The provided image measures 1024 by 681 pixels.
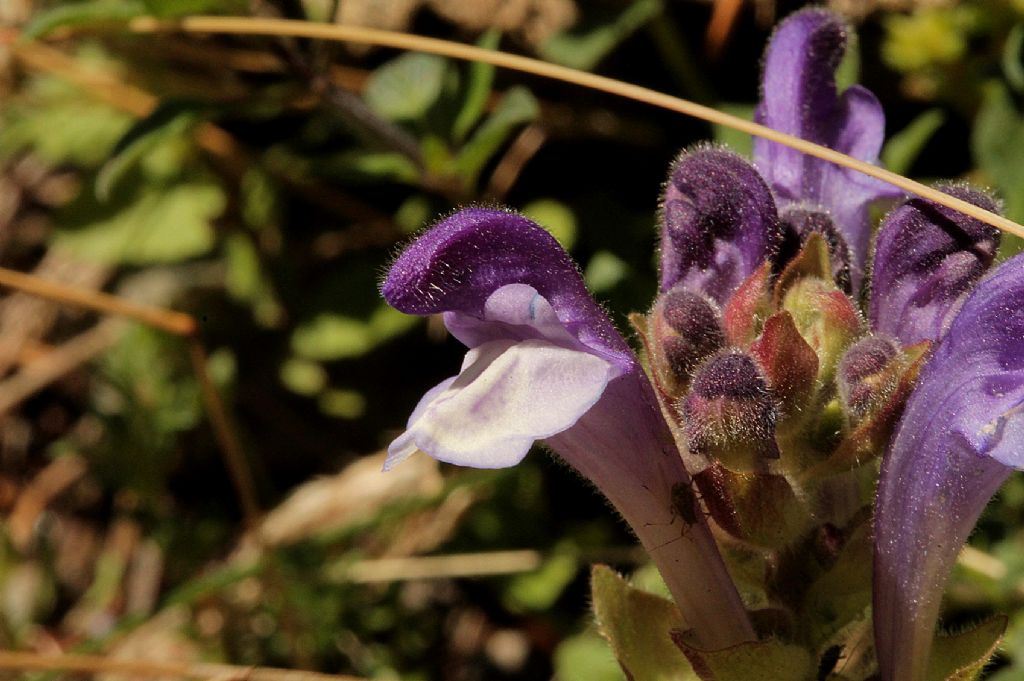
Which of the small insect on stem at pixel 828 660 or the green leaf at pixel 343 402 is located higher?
the small insect on stem at pixel 828 660

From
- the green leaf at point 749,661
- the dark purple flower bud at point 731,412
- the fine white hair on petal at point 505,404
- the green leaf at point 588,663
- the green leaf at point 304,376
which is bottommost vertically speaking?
the green leaf at point 304,376

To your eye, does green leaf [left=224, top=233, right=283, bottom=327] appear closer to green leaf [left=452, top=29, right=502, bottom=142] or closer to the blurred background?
the blurred background

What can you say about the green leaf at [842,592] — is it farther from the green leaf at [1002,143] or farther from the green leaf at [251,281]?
the green leaf at [251,281]

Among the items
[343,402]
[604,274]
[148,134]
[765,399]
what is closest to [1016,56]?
[604,274]

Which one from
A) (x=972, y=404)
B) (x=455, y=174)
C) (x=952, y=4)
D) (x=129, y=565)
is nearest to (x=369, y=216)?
Answer: (x=455, y=174)

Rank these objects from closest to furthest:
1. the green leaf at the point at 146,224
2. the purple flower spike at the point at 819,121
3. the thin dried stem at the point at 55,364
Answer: the purple flower spike at the point at 819,121 → the green leaf at the point at 146,224 → the thin dried stem at the point at 55,364

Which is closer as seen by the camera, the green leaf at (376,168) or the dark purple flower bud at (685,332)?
the dark purple flower bud at (685,332)

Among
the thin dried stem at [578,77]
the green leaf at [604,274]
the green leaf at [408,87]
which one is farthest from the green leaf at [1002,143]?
the green leaf at [408,87]

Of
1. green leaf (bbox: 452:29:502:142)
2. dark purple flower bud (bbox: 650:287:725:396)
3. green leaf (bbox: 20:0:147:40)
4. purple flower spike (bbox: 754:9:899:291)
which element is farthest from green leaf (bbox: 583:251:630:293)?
green leaf (bbox: 20:0:147:40)
